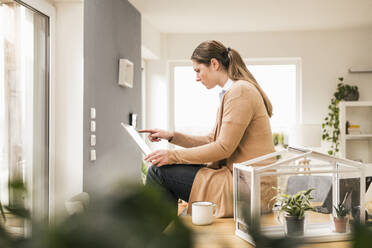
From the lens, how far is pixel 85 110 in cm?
253

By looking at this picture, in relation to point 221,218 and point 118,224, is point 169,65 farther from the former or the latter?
point 118,224

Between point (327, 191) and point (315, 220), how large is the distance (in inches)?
5.1

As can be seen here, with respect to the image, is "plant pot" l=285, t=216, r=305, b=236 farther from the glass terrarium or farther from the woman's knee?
the woman's knee

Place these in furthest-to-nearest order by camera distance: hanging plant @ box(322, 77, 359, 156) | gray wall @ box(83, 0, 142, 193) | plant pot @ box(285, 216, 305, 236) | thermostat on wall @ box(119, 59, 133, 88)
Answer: hanging plant @ box(322, 77, 359, 156) → thermostat on wall @ box(119, 59, 133, 88) → gray wall @ box(83, 0, 142, 193) → plant pot @ box(285, 216, 305, 236)

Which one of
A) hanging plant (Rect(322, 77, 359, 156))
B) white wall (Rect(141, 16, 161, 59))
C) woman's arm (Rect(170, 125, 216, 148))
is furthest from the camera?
hanging plant (Rect(322, 77, 359, 156))

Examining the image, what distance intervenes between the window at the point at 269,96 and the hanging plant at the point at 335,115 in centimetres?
40

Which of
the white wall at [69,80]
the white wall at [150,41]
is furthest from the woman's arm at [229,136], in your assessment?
the white wall at [150,41]

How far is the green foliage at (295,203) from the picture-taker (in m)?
1.16

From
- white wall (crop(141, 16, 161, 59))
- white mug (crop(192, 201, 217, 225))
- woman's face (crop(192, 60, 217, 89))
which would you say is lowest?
white mug (crop(192, 201, 217, 225))

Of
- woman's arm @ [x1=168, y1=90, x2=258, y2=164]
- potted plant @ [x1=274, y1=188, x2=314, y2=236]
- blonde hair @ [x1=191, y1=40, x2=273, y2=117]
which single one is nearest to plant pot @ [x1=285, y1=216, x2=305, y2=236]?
potted plant @ [x1=274, y1=188, x2=314, y2=236]

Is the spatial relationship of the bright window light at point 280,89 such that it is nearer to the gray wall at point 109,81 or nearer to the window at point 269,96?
the window at point 269,96

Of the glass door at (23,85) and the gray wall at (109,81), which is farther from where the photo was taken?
the gray wall at (109,81)

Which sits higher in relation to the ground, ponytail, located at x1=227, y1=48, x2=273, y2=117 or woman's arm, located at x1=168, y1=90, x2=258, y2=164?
ponytail, located at x1=227, y1=48, x2=273, y2=117

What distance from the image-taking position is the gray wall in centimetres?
260
